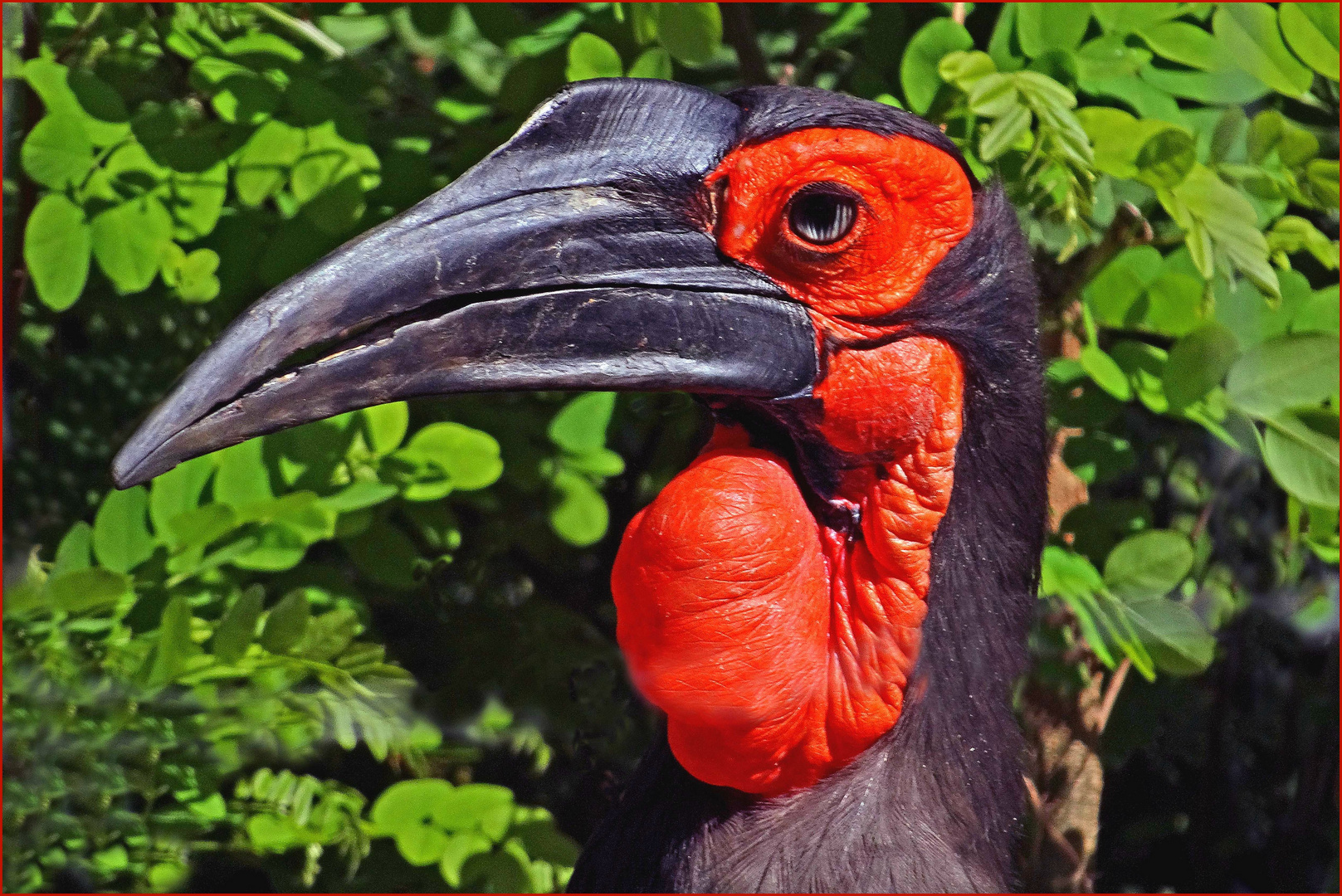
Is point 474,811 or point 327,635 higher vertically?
point 327,635

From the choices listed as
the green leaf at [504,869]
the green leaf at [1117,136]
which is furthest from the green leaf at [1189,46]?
the green leaf at [504,869]

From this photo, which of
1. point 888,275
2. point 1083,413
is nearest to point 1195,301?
point 1083,413

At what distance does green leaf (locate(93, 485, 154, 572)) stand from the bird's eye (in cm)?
109

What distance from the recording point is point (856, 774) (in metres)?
1.42

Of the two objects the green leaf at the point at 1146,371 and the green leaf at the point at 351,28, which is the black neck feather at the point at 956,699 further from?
the green leaf at the point at 351,28

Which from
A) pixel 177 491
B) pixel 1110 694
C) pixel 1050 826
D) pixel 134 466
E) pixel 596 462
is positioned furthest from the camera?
pixel 1050 826

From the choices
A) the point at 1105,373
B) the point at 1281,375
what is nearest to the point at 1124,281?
the point at 1105,373

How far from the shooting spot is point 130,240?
1.93 m

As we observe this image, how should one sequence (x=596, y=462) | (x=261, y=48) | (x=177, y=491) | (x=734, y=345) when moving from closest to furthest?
(x=734, y=345) < (x=177, y=491) < (x=261, y=48) < (x=596, y=462)

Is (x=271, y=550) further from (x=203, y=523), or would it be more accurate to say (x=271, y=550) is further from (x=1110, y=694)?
(x=1110, y=694)

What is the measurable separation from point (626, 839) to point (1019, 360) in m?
0.69

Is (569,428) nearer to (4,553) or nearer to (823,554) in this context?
(823,554)

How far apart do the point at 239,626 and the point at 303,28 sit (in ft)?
3.14

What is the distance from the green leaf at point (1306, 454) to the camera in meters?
1.89
